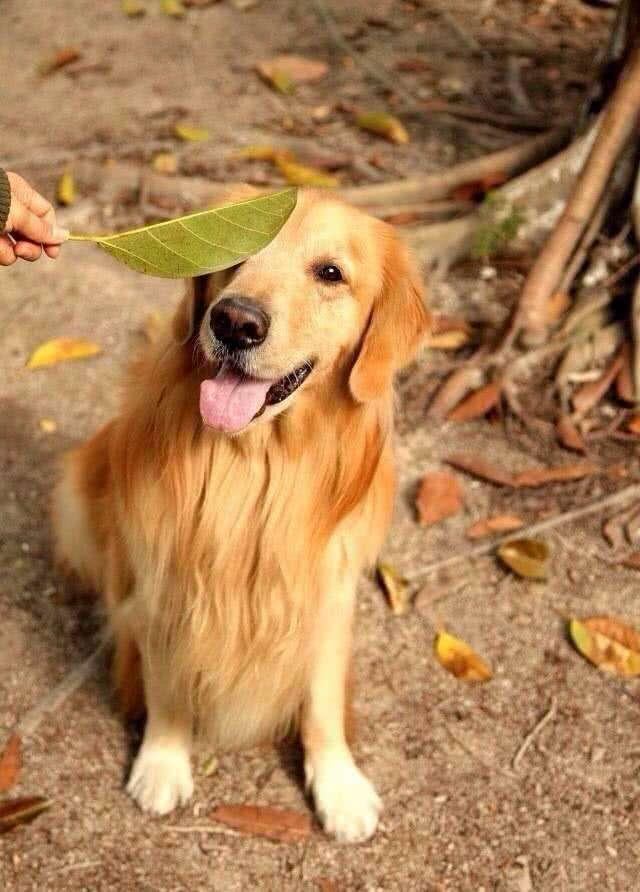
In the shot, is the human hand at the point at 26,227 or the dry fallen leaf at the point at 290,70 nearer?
the human hand at the point at 26,227

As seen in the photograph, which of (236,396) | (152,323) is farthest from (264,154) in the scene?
(236,396)

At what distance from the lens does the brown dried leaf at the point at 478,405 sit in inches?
175

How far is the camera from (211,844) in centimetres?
293

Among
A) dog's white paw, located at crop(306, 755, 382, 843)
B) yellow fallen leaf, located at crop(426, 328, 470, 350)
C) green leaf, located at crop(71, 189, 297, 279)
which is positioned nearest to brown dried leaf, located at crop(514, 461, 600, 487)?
yellow fallen leaf, located at crop(426, 328, 470, 350)

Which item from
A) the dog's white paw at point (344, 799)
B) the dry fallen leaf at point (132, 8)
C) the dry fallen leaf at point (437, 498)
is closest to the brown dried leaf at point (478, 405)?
the dry fallen leaf at point (437, 498)

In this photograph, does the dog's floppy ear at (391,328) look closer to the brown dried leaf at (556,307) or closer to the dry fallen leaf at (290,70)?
the brown dried leaf at (556,307)

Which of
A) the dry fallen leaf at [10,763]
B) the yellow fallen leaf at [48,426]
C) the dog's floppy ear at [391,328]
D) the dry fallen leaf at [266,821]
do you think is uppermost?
the dog's floppy ear at [391,328]

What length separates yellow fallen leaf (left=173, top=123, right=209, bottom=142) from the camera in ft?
Answer: 19.9

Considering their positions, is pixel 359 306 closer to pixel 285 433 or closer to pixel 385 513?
pixel 285 433

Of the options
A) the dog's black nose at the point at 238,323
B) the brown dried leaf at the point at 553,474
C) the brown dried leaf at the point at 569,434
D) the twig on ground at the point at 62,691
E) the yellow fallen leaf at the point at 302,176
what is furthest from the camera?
the yellow fallen leaf at the point at 302,176

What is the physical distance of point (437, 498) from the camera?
4078 mm

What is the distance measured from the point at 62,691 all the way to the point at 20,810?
0.44 metres

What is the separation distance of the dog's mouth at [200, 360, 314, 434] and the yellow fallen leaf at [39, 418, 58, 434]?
193 cm

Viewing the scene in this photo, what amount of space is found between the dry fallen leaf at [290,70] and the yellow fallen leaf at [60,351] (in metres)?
2.75
